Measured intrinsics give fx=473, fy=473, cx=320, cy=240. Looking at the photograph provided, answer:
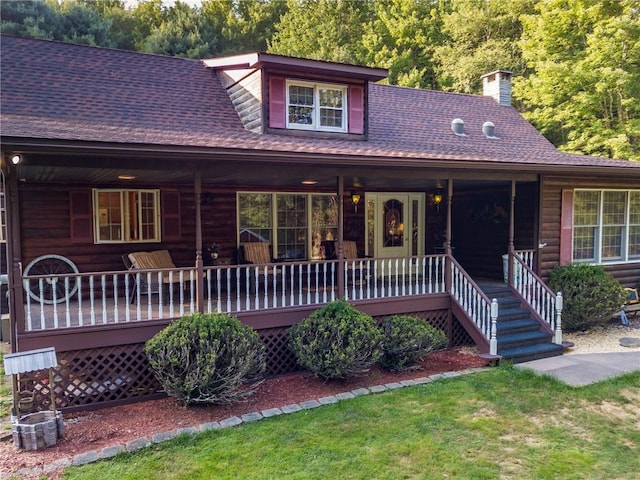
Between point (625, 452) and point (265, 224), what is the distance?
7.44 meters

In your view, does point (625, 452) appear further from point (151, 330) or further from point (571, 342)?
point (151, 330)

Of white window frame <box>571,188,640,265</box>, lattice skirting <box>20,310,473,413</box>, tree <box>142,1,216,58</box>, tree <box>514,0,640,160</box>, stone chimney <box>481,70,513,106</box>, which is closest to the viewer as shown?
lattice skirting <box>20,310,473,413</box>

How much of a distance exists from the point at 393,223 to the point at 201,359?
7384mm

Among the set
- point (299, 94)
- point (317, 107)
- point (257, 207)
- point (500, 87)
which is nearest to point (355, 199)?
point (257, 207)

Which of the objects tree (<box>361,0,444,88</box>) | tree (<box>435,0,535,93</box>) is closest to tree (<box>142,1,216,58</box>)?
tree (<box>361,0,444,88</box>)

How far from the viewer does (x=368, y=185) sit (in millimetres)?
11000

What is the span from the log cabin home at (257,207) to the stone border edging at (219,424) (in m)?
1.27

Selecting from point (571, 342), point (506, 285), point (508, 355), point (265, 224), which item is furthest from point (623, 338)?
point (265, 224)

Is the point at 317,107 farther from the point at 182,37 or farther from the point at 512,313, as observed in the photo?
the point at 182,37

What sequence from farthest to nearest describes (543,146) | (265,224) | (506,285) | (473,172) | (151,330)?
(543,146) → (265,224) → (506,285) → (473,172) → (151,330)

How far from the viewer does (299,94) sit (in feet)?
30.8

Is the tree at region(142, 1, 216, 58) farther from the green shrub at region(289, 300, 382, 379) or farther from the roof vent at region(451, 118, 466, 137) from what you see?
the green shrub at region(289, 300, 382, 379)

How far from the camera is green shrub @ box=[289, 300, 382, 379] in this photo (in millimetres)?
6113

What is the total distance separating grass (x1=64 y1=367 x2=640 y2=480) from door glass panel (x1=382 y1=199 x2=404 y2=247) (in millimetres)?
5964
